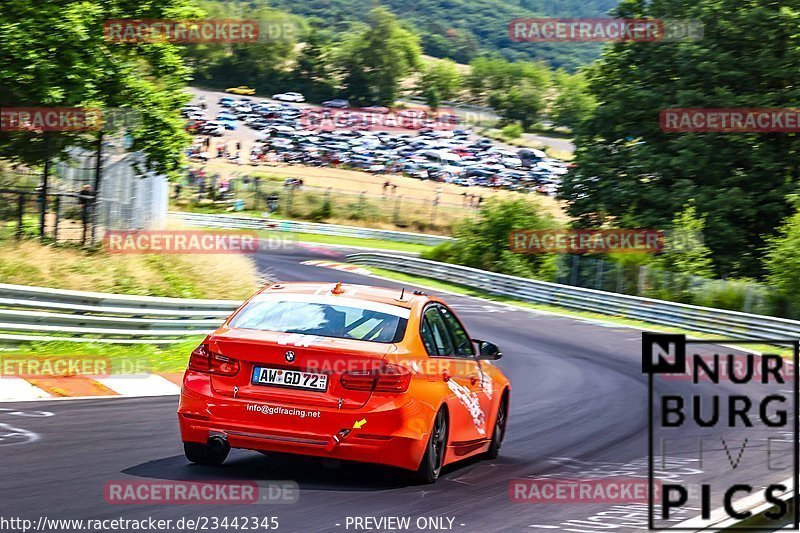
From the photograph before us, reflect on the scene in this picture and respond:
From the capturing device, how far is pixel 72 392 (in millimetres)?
12406

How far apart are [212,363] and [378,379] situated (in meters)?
1.17

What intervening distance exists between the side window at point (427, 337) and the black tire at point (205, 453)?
1639mm

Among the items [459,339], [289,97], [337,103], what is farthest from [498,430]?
[337,103]

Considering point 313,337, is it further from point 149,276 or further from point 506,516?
point 149,276

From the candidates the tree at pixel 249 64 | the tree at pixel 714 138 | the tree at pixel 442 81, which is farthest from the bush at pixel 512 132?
the tree at pixel 714 138

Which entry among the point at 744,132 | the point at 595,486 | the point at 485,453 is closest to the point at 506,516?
the point at 595,486

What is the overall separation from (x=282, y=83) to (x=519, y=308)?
105 m

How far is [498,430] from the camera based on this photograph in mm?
10492

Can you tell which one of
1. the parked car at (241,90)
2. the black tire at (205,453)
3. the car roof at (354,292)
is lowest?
the black tire at (205,453)

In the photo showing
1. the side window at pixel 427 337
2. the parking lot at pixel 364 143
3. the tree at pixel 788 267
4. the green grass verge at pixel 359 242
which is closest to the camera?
the side window at pixel 427 337

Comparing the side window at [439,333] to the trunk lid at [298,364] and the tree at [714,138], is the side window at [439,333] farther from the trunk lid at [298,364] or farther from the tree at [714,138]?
the tree at [714,138]

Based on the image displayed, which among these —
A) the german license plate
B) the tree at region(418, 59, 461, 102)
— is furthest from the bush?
the german license plate

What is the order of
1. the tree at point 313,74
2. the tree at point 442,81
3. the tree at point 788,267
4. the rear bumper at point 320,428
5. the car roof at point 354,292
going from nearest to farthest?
the rear bumper at point 320,428 < the car roof at point 354,292 < the tree at point 788,267 < the tree at point 313,74 < the tree at point 442,81

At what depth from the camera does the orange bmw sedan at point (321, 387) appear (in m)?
7.88
